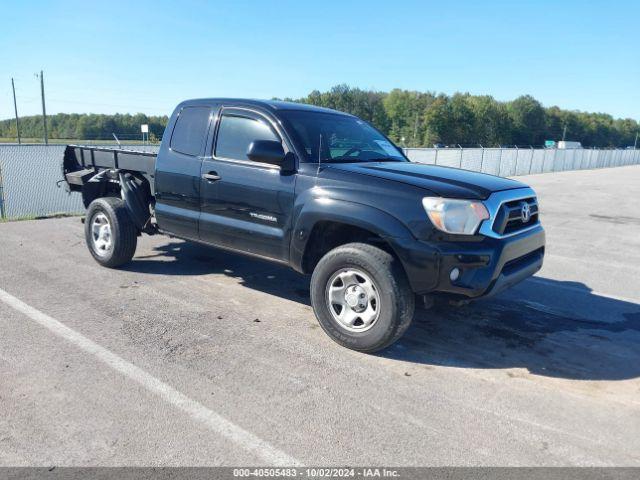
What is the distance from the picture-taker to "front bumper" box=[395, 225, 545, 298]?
365cm

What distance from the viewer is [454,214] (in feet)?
12.1

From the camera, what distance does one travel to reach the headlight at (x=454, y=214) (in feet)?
12.1

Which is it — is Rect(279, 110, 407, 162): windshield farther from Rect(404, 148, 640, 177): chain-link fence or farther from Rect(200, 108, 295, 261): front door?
Rect(404, 148, 640, 177): chain-link fence

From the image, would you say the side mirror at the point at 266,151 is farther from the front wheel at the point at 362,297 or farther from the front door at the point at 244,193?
the front wheel at the point at 362,297

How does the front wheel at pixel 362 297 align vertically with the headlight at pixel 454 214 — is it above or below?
below

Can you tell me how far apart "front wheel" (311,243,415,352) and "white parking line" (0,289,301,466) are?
4.43 ft

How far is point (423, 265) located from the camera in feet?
12.2

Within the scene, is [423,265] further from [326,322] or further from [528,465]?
[528,465]

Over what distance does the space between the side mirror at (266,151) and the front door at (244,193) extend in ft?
0.69

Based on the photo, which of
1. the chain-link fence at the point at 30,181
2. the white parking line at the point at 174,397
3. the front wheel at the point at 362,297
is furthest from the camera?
the chain-link fence at the point at 30,181

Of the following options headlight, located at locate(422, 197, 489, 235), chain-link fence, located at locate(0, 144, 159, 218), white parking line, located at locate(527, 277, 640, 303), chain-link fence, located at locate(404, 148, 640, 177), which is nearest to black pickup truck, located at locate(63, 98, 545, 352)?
headlight, located at locate(422, 197, 489, 235)

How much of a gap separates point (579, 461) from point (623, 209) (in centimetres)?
1395

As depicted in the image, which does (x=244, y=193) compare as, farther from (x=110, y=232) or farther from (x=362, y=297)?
(x=110, y=232)

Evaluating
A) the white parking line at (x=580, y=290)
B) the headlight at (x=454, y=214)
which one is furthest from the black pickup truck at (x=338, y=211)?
the white parking line at (x=580, y=290)
